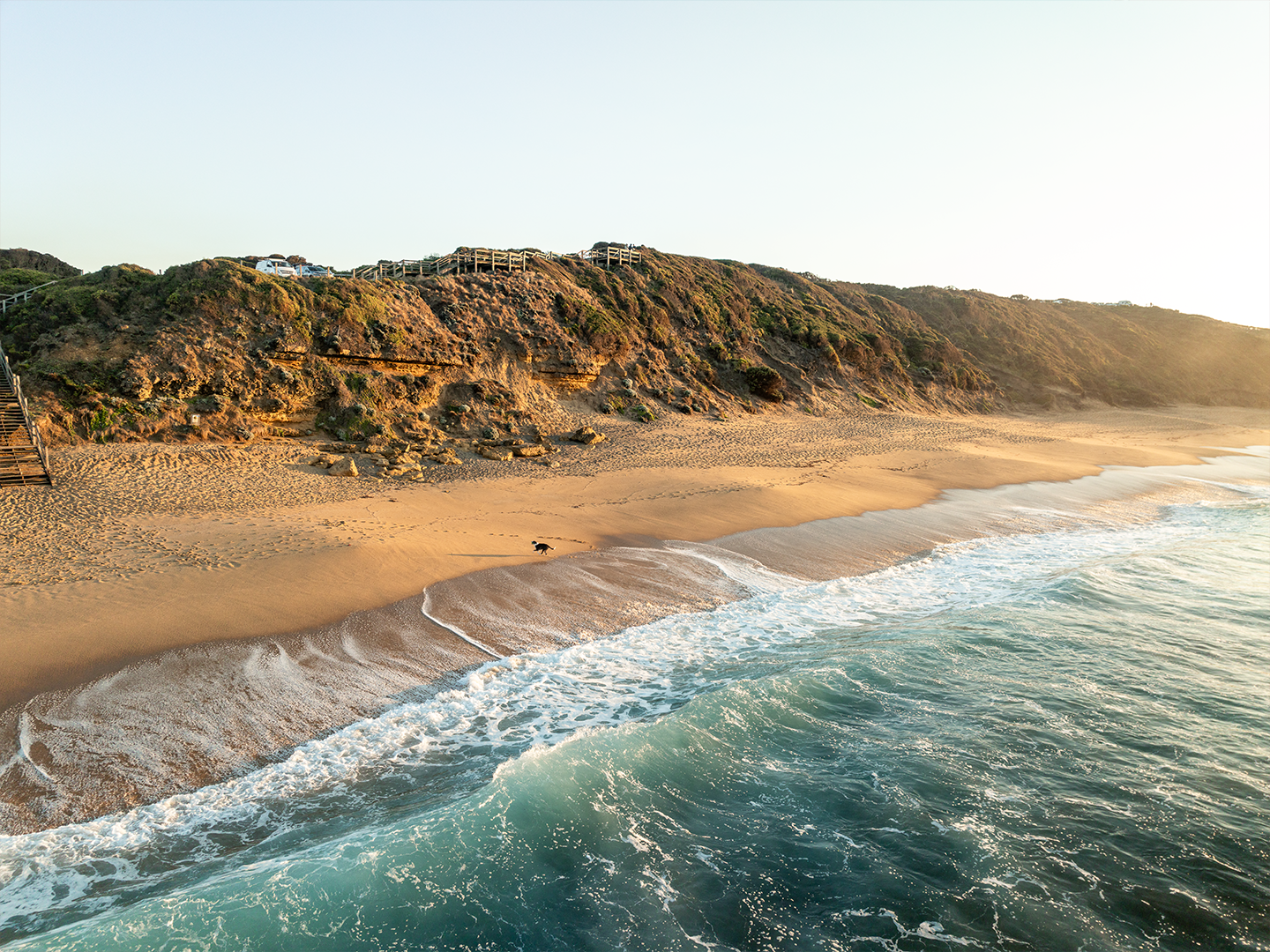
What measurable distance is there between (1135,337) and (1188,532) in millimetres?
48511

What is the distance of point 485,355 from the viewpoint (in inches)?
963

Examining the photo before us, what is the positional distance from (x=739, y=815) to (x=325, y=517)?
35.2 feet

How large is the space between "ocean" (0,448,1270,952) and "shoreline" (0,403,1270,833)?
479 mm

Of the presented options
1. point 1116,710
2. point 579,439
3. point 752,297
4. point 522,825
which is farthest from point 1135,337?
point 522,825

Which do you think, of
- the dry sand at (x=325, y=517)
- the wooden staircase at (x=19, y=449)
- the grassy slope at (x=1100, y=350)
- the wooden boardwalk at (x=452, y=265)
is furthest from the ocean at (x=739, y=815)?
the grassy slope at (x=1100, y=350)

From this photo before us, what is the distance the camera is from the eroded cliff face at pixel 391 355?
17547mm

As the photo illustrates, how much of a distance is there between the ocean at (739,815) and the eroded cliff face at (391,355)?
12132 millimetres

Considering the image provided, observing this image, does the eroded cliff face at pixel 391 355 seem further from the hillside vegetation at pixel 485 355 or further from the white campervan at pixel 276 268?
the white campervan at pixel 276 268

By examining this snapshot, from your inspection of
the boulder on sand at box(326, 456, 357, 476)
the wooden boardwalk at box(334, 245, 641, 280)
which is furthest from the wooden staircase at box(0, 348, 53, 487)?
the wooden boardwalk at box(334, 245, 641, 280)

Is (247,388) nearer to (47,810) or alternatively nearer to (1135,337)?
(47,810)

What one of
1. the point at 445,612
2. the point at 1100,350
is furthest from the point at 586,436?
the point at 1100,350

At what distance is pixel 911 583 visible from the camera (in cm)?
1295

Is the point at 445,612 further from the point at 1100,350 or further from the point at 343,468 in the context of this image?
the point at 1100,350

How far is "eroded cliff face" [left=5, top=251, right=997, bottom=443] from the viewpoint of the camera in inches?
691
